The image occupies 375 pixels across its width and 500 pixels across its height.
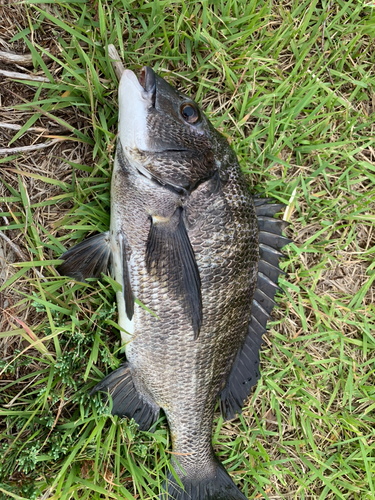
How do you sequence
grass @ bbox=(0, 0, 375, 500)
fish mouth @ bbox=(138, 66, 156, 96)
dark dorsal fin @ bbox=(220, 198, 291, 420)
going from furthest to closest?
1. dark dorsal fin @ bbox=(220, 198, 291, 420)
2. grass @ bbox=(0, 0, 375, 500)
3. fish mouth @ bbox=(138, 66, 156, 96)

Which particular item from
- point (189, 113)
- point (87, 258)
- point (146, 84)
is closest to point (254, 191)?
point (189, 113)

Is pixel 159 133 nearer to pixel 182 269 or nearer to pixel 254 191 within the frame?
pixel 182 269

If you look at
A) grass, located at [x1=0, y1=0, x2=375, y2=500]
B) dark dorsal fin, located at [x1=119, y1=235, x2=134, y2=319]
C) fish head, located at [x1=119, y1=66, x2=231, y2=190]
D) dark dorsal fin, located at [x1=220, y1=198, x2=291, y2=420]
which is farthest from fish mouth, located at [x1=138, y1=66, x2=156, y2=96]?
dark dorsal fin, located at [x1=220, y1=198, x2=291, y2=420]

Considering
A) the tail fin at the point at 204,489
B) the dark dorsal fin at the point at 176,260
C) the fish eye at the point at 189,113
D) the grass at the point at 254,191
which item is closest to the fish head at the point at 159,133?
the fish eye at the point at 189,113

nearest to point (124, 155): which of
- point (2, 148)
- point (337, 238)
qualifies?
point (2, 148)

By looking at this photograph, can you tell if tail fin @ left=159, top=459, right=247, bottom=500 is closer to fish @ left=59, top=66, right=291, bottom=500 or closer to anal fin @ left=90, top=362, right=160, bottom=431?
fish @ left=59, top=66, right=291, bottom=500

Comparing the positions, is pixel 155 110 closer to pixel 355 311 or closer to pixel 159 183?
pixel 159 183
